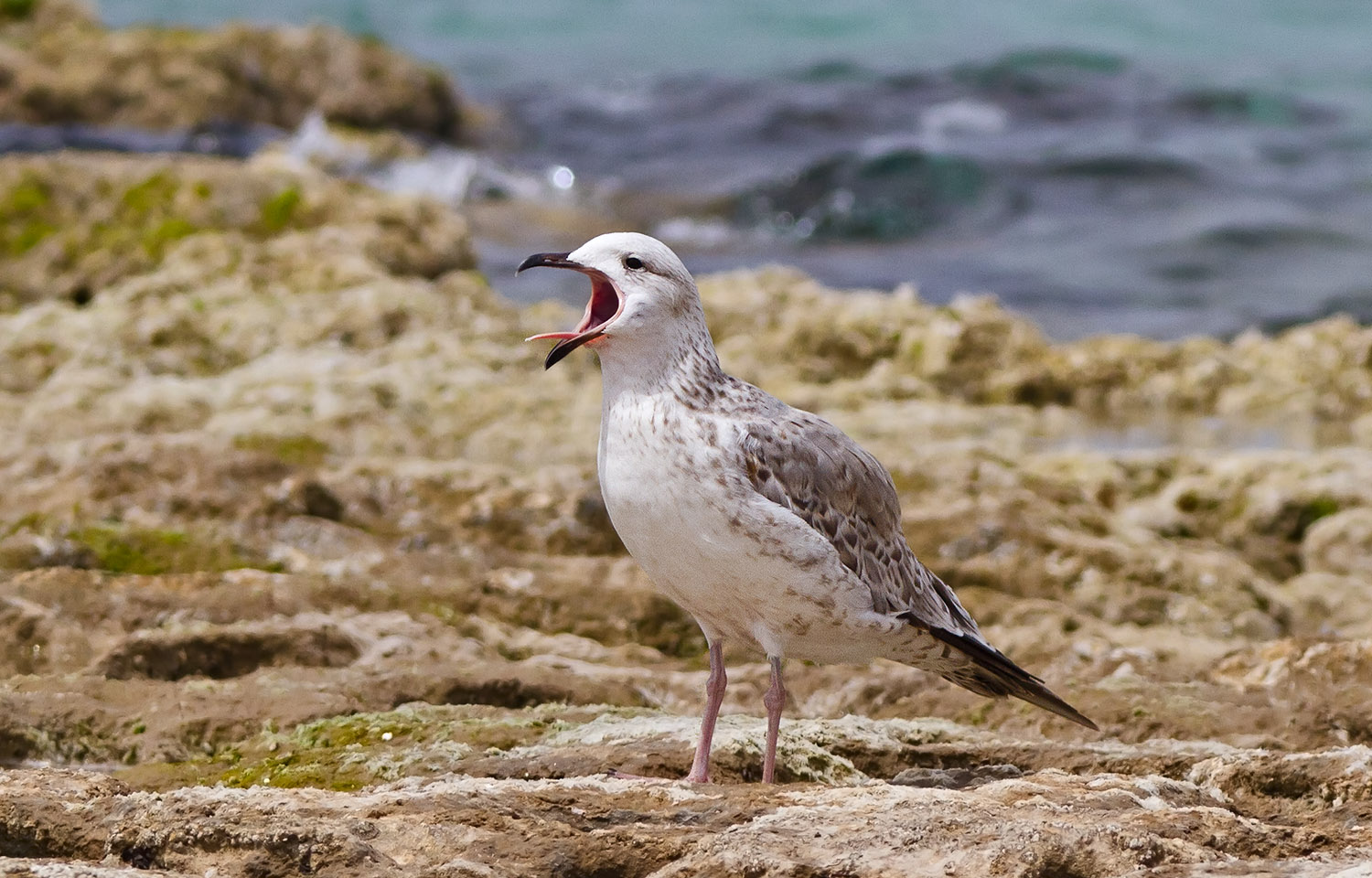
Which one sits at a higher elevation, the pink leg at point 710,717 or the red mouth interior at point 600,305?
the red mouth interior at point 600,305

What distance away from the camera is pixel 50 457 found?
702 centimetres

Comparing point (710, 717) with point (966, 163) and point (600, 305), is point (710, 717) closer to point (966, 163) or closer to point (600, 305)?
point (600, 305)

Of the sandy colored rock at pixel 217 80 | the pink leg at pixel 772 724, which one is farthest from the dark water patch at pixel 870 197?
the pink leg at pixel 772 724

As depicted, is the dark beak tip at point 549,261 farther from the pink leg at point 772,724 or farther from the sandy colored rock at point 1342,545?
the sandy colored rock at point 1342,545

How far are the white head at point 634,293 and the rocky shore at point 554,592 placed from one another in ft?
3.65

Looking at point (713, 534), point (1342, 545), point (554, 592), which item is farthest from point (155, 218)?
point (713, 534)

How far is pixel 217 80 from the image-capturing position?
2328cm

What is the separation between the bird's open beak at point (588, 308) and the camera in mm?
4387

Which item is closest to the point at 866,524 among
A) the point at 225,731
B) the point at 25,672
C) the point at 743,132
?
the point at 225,731

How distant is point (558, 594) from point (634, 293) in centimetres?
202

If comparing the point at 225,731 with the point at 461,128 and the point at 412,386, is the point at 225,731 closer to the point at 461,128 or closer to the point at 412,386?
the point at 412,386

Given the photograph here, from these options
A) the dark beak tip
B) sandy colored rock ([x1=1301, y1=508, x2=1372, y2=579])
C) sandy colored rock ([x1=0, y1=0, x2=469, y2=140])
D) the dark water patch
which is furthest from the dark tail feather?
sandy colored rock ([x1=0, y1=0, x2=469, y2=140])

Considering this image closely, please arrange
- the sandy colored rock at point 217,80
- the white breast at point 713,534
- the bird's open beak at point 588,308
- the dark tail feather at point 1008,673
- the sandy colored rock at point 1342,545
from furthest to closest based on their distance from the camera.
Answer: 1. the sandy colored rock at point 217,80
2. the sandy colored rock at point 1342,545
3. the dark tail feather at point 1008,673
4. the bird's open beak at point 588,308
5. the white breast at point 713,534

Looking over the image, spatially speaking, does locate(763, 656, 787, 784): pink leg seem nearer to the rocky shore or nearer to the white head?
the rocky shore
